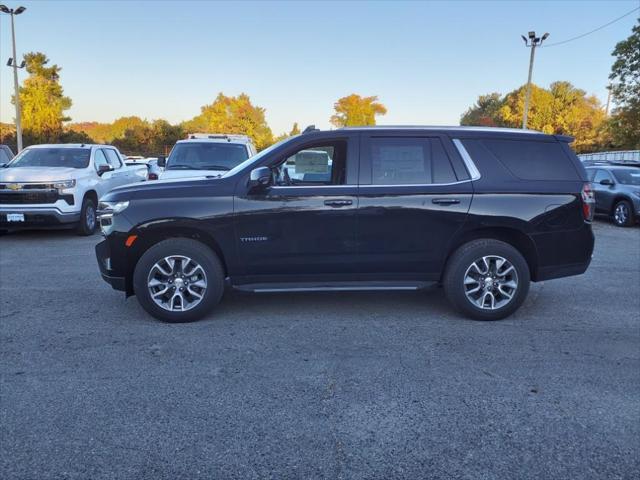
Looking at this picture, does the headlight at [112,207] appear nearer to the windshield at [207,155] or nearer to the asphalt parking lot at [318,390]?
the asphalt parking lot at [318,390]

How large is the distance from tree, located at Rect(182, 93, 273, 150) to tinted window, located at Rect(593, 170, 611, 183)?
56564 millimetres

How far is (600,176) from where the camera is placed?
1477 cm

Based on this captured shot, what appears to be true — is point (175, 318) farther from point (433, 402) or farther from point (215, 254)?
point (433, 402)

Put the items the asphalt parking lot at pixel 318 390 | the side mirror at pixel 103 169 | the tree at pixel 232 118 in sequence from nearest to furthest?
the asphalt parking lot at pixel 318 390 < the side mirror at pixel 103 169 < the tree at pixel 232 118

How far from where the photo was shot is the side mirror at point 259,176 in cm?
491

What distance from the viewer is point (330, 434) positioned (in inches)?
122

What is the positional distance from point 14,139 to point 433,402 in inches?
1925

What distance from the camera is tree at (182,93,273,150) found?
69.9 metres

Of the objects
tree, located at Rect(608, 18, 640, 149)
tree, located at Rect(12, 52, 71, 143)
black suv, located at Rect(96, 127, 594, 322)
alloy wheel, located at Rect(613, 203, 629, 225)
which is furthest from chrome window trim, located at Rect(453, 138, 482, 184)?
tree, located at Rect(12, 52, 71, 143)

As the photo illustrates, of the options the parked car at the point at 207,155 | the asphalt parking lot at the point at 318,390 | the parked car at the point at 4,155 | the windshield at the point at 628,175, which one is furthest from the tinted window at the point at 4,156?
the windshield at the point at 628,175

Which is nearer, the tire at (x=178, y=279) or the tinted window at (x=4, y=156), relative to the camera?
the tire at (x=178, y=279)

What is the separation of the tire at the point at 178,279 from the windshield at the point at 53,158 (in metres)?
7.33

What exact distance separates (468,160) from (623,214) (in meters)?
10.5

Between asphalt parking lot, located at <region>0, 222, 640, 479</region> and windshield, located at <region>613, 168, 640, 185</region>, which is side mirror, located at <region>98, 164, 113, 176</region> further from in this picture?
windshield, located at <region>613, 168, 640, 185</region>
